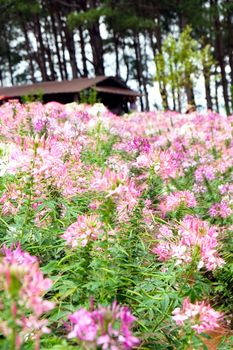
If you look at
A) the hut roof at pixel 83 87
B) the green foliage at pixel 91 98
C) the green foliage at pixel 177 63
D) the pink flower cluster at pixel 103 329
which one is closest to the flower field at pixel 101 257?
the pink flower cluster at pixel 103 329

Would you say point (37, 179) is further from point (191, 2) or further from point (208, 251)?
point (191, 2)

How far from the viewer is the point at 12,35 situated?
4225cm

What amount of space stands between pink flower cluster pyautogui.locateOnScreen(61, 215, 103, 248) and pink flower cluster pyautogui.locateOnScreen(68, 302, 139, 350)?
0.77 m

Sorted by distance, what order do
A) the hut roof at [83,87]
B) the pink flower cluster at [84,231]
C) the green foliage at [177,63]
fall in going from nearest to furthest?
the pink flower cluster at [84,231]
the green foliage at [177,63]
the hut roof at [83,87]

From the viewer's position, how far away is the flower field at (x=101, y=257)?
1084 mm

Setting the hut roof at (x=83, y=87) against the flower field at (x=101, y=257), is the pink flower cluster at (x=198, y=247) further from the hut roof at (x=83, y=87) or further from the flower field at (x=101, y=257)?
the hut roof at (x=83, y=87)

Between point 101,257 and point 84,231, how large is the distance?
27cm

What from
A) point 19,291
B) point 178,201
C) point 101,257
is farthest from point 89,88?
point 19,291

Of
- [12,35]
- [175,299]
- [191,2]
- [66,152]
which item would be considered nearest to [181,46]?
[191,2]

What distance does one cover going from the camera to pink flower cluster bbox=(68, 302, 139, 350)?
3.38ft

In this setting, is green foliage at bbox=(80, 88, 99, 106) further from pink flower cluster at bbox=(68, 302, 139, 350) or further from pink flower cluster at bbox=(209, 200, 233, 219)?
pink flower cluster at bbox=(68, 302, 139, 350)

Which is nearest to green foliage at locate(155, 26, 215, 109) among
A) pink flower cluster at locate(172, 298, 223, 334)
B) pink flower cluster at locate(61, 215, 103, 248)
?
pink flower cluster at locate(61, 215, 103, 248)

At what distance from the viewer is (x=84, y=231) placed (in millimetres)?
1856

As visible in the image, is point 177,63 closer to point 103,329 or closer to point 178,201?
point 178,201
